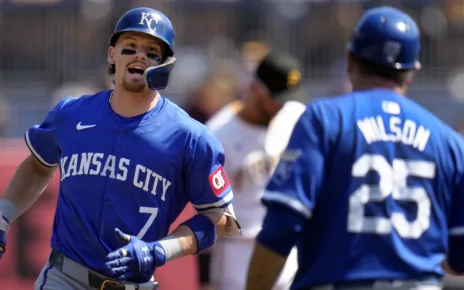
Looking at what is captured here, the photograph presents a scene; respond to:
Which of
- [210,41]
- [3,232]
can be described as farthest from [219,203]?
[210,41]

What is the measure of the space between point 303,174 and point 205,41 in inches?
519

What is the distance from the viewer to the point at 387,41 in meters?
4.49

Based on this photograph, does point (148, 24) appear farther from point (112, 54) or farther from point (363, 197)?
point (363, 197)

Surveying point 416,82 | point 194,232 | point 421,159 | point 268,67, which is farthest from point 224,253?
point 416,82

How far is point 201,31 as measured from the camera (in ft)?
56.4

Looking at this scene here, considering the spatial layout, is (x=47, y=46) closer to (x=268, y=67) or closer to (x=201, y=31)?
(x=201, y=31)

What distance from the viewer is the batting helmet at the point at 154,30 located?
5.63m

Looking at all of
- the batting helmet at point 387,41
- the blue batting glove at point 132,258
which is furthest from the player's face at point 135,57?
the batting helmet at point 387,41

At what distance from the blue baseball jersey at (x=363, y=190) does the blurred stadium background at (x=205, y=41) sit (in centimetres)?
1189

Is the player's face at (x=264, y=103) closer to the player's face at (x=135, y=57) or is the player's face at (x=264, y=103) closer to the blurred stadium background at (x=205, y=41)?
Answer: the player's face at (x=135, y=57)

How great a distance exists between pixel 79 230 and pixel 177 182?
1.85 feet

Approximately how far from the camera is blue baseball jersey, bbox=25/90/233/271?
5.63m

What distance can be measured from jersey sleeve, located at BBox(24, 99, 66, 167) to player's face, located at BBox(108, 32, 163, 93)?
453mm

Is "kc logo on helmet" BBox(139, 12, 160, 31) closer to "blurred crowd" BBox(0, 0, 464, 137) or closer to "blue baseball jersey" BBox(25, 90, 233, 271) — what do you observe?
"blue baseball jersey" BBox(25, 90, 233, 271)
